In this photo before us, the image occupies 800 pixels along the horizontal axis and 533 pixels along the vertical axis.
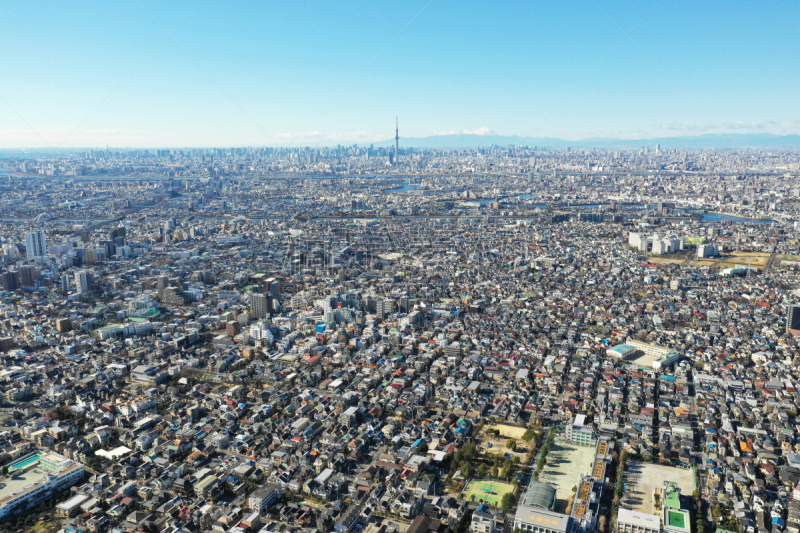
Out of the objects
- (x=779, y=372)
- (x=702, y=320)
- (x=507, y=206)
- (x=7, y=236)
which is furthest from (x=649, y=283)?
(x=7, y=236)

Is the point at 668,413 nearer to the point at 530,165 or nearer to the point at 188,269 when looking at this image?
the point at 188,269

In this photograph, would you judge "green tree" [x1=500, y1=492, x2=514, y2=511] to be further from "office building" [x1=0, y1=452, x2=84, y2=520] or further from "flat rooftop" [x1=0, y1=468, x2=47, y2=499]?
"flat rooftop" [x1=0, y1=468, x2=47, y2=499]

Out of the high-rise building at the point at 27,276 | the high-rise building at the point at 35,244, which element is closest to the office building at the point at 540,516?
the high-rise building at the point at 27,276

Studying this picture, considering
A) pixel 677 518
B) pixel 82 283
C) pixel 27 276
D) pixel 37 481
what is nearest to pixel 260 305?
A: pixel 82 283

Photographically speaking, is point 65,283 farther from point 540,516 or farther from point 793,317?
point 793,317

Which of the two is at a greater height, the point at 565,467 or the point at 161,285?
the point at 161,285

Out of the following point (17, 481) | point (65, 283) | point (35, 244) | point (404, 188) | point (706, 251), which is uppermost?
point (404, 188)
